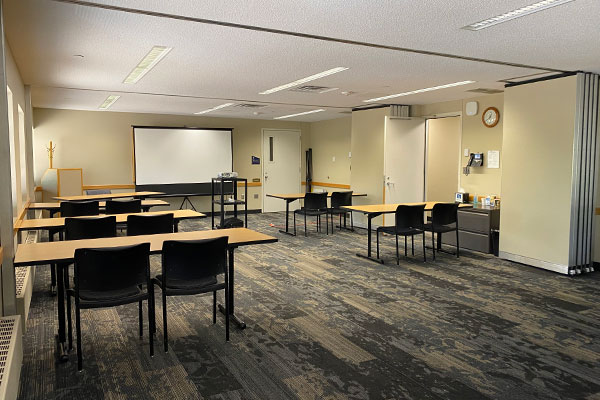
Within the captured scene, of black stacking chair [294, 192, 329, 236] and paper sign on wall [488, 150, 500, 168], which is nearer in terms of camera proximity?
paper sign on wall [488, 150, 500, 168]

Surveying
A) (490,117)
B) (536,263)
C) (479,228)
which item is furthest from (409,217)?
(490,117)

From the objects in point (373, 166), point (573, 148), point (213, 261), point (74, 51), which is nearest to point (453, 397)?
point (213, 261)

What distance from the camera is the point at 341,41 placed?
421cm

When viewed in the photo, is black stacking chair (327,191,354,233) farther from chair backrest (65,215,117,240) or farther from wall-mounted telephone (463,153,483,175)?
chair backrest (65,215,117,240)

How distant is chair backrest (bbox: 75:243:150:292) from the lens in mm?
3121

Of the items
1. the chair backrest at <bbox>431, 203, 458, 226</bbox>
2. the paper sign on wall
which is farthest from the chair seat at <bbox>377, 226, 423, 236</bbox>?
the paper sign on wall

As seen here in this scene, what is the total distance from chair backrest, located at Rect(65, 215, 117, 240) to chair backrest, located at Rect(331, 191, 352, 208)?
17.0 ft

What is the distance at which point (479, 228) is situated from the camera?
23.6 ft

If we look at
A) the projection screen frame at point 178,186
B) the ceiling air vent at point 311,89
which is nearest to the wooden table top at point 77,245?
the ceiling air vent at point 311,89

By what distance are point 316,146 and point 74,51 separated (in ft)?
29.4

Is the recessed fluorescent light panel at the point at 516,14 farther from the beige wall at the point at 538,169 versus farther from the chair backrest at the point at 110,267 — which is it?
the chair backrest at the point at 110,267

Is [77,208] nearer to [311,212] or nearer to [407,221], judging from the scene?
[311,212]

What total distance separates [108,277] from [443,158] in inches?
349

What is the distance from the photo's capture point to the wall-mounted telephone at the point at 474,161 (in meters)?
7.73
